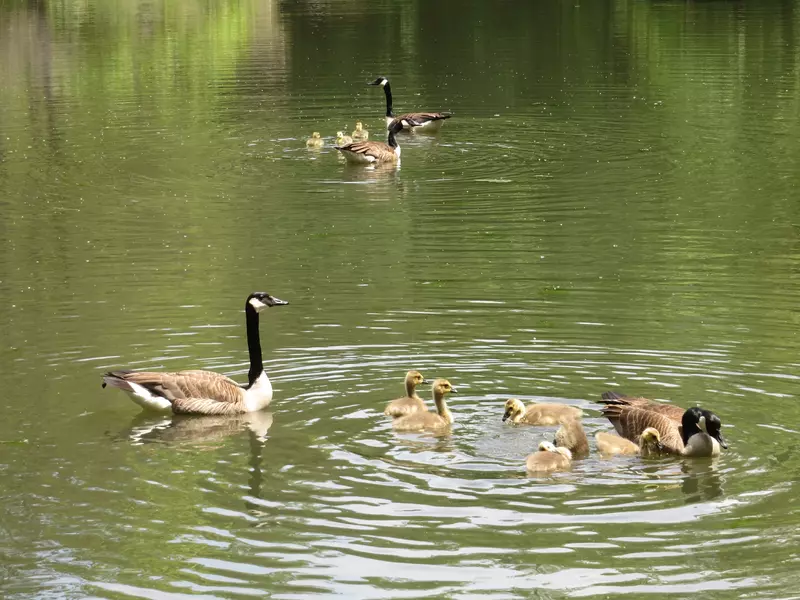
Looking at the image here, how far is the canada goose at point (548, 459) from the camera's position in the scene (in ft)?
34.5

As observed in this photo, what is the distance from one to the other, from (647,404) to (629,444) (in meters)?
0.64

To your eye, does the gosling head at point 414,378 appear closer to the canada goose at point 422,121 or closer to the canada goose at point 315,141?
the canada goose at point 315,141

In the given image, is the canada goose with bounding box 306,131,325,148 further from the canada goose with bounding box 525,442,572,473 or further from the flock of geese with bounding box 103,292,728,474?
the canada goose with bounding box 525,442,572,473

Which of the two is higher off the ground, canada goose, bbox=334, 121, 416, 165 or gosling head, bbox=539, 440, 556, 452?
canada goose, bbox=334, 121, 416, 165

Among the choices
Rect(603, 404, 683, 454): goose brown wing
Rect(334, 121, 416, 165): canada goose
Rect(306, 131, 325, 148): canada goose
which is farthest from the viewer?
Rect(306, 131, 325, 148): canada goose

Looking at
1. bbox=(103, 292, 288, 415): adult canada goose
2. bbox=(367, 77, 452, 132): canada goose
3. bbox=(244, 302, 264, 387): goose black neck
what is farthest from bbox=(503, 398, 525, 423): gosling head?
→ bbox=(367, 77, 452, 132): canada goose

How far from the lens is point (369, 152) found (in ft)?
83.1

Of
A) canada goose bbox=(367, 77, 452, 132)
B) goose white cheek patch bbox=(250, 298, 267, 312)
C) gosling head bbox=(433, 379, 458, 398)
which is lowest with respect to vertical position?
gosling head bbox=(433, 379, 458, 398)

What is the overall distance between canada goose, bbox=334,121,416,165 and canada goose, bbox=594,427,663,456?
14918mm

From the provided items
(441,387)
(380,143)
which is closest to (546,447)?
(441,387)

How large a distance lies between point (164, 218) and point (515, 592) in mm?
13714

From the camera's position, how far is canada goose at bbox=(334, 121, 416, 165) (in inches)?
999

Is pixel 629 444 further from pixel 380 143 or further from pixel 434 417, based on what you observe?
pixel 380 143

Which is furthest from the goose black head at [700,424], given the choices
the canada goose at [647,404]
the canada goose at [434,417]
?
the canada goose at [434,417]
